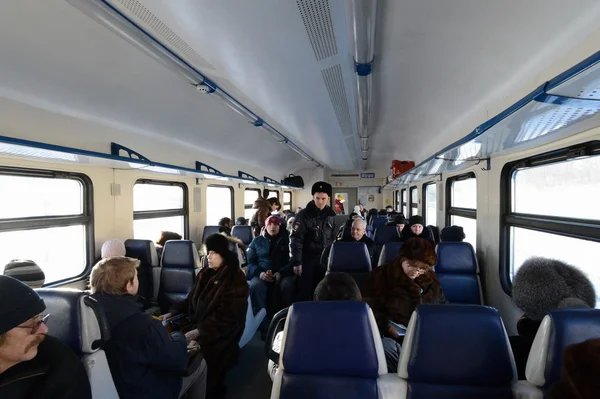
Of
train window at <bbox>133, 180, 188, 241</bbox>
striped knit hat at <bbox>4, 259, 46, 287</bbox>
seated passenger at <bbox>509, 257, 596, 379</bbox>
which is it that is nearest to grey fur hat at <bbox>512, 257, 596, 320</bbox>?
seated passenger at <bbox>509, 257, 596, 379</bbox>

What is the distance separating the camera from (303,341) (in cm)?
145

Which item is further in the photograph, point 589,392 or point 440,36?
point 440,36

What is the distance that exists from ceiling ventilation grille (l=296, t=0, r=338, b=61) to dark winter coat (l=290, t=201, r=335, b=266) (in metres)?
1.74

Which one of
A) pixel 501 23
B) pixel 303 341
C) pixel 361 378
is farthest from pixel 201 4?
pixel 361 378

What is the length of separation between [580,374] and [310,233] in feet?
10.4

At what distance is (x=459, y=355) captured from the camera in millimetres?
1354

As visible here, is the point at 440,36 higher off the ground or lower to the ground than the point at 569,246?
higher

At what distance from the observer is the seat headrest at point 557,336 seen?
4.00ft

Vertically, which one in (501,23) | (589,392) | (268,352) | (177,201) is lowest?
(268,352)

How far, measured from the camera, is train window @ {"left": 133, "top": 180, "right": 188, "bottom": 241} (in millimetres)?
5176

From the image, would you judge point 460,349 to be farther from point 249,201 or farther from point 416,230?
point 249,201

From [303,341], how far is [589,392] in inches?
37.8

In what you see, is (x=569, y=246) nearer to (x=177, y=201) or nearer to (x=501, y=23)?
(x=501, y=23)

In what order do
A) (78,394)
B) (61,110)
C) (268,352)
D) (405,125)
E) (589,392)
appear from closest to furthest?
(589,392), (78,394), (268,352), (61,110), (405,125)
